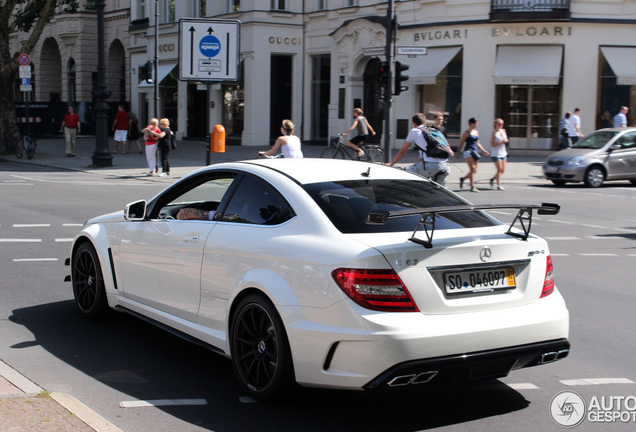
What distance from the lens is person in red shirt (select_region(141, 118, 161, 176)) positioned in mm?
21734

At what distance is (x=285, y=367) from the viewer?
14.3 feet

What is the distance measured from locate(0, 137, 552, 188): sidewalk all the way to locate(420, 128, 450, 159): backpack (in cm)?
745

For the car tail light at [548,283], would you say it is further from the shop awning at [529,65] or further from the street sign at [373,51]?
the street sign at [373,51]

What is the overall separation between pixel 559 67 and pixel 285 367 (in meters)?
26.7

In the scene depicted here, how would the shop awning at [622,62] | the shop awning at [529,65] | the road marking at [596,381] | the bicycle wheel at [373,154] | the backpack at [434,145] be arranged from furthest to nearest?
1. the shop awning at [529,65]
2. the shop awning at [622,62]
3. the bicycle wheel at [373,154]
4. the backpack at [434,145]
5. the road marking at [596,381]

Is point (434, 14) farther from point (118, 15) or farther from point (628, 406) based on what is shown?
point (628, 406)

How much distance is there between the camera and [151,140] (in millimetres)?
21906

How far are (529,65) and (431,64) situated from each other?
151 inches

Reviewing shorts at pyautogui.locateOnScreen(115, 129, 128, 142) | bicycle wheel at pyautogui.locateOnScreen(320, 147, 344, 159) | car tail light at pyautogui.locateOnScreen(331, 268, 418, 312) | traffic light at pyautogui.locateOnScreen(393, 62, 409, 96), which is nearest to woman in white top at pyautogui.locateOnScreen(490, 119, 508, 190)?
traffic light at pyautogui.locateOnScreen(393, 62, 409, 96)

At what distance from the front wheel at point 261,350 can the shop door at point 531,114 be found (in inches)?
1052

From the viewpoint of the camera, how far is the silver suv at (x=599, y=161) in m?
20.4

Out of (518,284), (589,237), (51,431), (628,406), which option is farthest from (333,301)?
(589,237)

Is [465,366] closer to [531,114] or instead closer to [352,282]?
[352,282]

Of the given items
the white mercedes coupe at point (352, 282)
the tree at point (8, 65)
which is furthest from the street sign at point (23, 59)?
the white mercedes coupe at point (352, 282)
